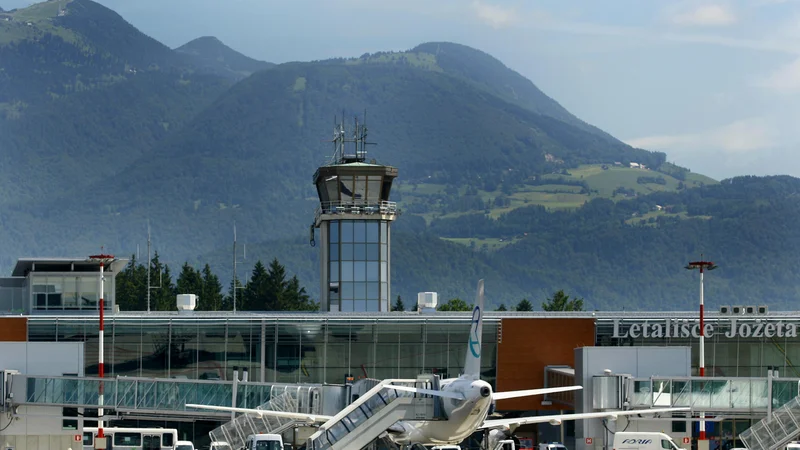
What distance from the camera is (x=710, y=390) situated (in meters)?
85.6

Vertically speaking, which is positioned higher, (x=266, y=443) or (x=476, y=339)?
(x=476, y=339)

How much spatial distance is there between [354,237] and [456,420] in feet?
143

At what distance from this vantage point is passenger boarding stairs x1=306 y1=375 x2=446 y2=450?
7531cm

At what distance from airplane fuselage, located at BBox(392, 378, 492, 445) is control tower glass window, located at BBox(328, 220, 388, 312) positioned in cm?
3796

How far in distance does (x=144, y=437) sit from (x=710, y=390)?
111 feet

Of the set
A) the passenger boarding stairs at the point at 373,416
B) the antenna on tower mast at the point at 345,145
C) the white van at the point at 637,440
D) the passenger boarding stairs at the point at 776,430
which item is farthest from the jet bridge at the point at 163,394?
the antenna on tower mast at the point at 345,145

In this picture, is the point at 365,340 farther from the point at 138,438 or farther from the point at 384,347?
the point at 138,438

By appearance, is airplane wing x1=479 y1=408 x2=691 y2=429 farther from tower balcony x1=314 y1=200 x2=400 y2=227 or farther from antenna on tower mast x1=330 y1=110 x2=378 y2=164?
antenna on tower mast x1=330 y1=110 x2=378 y2=164

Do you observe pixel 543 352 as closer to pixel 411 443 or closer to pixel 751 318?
pixel 751 318

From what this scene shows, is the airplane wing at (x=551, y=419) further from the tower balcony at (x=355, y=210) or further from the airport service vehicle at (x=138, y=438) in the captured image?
the tower balcony at (x=355, y=210)

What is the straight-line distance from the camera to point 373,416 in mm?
76062

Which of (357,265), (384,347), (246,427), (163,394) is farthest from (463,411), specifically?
(357,265)

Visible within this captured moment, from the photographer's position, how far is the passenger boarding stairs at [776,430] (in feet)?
267

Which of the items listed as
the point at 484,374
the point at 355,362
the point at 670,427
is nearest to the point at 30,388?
the point at 355,362
